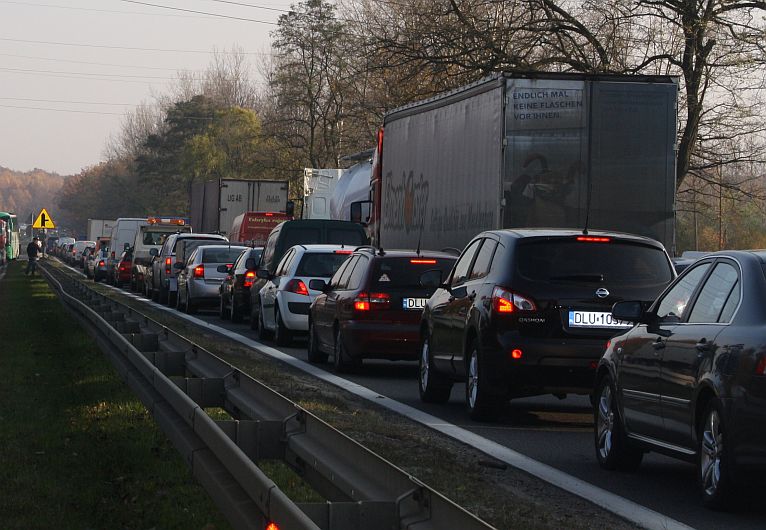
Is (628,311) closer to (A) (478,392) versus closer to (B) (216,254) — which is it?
(A) (478,392)

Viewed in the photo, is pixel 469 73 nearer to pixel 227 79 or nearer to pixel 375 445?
pixel 375 445

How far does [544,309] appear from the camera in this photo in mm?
11453

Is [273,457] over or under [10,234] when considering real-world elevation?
over

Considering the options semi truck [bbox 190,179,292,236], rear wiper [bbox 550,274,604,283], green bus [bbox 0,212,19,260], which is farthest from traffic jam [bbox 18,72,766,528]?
green bus [bbox 0,212,19,260]

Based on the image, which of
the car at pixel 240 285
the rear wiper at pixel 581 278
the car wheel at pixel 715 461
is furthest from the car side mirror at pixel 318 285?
the car wheel at pixel 715 461

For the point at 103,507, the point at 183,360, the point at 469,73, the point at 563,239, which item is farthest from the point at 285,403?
the point at 469,73

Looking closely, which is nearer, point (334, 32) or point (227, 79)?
point (334, 32)

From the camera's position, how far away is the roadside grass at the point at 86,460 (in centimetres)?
691

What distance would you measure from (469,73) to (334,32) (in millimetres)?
45006

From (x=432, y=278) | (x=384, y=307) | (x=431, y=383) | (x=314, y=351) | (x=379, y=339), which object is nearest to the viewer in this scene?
(x=431, y=383)

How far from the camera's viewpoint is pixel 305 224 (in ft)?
85.6

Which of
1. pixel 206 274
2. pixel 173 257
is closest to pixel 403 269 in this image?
pixel 206 274

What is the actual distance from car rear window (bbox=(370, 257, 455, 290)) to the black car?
681 centimetres

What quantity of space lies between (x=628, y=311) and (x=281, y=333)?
1302 centimetres
